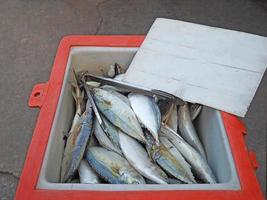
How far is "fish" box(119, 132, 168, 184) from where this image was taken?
95 centimetres

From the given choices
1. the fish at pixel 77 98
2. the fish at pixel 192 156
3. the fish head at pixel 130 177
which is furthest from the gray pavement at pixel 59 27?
the fish head at pixel 130 177

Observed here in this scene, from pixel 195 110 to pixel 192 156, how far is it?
0.18 metres

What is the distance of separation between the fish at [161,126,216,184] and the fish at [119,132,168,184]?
10 cm

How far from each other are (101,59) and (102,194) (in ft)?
1.97

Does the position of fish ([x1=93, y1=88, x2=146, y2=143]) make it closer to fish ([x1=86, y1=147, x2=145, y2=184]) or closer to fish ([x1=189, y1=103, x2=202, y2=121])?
fish ([x1=86, y1=147, x2=145, y2=184])

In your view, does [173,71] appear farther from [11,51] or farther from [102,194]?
[11,51]

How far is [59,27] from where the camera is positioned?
259 centimetres

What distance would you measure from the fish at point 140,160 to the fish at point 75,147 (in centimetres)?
11

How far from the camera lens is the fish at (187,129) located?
1107mm

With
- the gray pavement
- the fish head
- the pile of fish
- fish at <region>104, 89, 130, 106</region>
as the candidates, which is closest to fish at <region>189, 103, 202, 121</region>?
the pile of fish

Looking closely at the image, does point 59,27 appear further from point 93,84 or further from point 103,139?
point 103,139

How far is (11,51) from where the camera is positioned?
7.89ft

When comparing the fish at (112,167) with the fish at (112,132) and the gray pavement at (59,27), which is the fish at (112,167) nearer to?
the fish at (112,132)

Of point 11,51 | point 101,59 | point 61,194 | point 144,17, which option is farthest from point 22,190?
point 144,17
